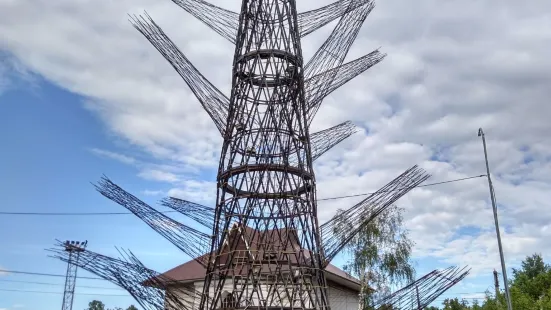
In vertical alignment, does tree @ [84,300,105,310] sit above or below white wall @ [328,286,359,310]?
above

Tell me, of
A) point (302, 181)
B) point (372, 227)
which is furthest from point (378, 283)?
point (302, 181)

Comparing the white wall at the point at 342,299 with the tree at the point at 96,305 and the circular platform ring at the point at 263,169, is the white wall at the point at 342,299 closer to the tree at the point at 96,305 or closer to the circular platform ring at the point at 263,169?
the circular platform ring at the point at 263,169

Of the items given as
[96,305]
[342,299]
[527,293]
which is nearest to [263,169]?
[342,299]

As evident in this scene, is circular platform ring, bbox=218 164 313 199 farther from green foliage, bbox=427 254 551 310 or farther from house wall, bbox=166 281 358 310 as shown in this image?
green foliage, bbox=427 254 551 310

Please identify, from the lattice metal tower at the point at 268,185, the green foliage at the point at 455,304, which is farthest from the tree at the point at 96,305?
the lattice metal tower at the point at 268,185

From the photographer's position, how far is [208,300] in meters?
17.2

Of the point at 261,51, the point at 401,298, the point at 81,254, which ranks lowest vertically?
the point at 401,298

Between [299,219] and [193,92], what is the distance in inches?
266

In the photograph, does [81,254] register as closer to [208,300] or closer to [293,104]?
[208,300]

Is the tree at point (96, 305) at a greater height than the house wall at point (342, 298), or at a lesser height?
greater

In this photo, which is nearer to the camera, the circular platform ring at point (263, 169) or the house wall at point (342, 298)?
the circular platform ring at point (263, 169)

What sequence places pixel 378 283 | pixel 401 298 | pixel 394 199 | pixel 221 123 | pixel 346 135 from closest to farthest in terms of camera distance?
pixel 401 298
pixel 394 199
pixel 221 123
pixel 346 135
pixel 378 283

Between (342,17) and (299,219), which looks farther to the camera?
(342,17)

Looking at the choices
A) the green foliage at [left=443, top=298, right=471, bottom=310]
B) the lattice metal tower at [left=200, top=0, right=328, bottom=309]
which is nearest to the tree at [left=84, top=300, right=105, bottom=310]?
the green foliage at [left=443, top=298, right=471, bottom=310]
